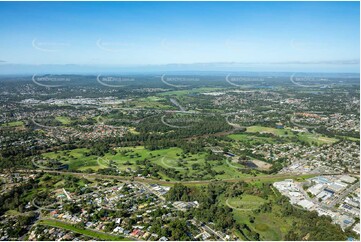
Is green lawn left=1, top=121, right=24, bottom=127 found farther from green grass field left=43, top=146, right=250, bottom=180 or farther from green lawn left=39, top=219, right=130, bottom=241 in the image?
green lawn left=39, top=219, right=130, bottom=241

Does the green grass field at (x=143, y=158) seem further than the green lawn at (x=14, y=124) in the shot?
No

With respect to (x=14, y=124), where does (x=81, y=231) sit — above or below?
below

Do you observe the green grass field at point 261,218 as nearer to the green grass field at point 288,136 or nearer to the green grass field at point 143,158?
the green grass field at point 143,158

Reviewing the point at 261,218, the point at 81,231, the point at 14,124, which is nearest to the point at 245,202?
the point at 261,218

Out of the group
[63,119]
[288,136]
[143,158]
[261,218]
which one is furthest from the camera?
[63,119]

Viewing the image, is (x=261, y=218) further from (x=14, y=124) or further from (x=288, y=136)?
(x=14, y=124)

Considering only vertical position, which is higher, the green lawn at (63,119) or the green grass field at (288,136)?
the green lawn at (63,119)

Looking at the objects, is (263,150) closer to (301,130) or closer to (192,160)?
(192,160)

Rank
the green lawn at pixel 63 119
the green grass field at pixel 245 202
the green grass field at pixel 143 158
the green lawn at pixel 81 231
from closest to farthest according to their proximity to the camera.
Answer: the green lawn at pixel 81 231 < the green grass field at pixel 245 202 < the green grass field at pixel 143 158 < the green lawn at pixel 63 119

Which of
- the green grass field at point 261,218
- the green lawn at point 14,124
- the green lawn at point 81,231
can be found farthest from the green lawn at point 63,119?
the green grass field at point 261,218

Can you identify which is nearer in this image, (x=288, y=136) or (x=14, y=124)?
(x=288, y=136)

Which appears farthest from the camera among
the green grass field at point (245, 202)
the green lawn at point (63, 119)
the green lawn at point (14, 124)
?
the green lawn at point (63, 119)

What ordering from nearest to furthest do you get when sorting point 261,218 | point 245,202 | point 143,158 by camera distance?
point 261,218 < point 245,202 < point 143,158
